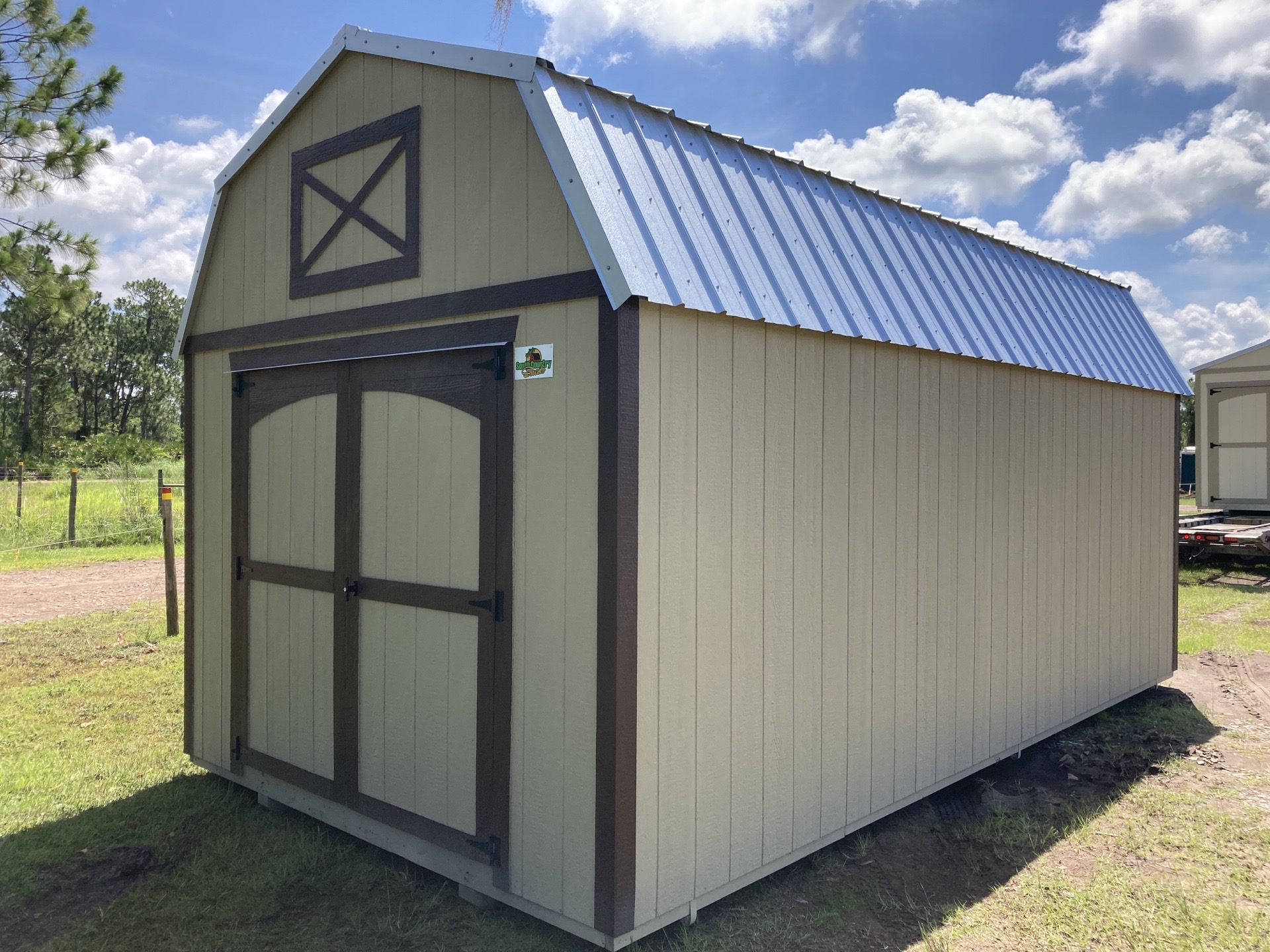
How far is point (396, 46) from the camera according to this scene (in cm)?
377

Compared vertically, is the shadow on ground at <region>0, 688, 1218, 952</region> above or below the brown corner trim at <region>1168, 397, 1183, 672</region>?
below

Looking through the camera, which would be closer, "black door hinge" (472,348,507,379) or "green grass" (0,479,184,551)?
"black door hinge" (472,348,507,379)

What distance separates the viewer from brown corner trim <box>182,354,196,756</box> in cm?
496

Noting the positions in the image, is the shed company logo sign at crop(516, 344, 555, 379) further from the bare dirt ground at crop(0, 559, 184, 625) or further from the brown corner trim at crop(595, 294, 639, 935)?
the bare dirt ground at crop(0, 559, 184, 625)

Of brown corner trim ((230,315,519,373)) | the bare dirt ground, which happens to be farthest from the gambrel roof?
the bare dirt ground

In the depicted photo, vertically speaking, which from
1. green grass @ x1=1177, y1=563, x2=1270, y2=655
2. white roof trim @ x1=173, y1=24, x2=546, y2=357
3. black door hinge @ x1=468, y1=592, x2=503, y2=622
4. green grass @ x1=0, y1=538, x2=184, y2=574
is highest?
white roof trim @ x1=173, y1=24, x2=546, y2=357

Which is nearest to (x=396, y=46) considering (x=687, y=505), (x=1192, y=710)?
(x=687, y=505)

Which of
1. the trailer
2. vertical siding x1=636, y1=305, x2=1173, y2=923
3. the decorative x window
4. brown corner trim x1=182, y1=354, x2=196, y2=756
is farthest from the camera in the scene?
the trailer

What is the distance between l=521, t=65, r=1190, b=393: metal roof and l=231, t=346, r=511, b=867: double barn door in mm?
777

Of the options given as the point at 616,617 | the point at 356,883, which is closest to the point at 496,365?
the point at 616,617

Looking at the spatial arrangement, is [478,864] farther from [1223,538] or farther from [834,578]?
[1223,538]

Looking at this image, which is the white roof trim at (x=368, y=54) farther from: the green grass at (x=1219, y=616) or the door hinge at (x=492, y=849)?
the green grass at (x=1219, y=616)

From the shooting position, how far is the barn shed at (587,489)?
3121mm

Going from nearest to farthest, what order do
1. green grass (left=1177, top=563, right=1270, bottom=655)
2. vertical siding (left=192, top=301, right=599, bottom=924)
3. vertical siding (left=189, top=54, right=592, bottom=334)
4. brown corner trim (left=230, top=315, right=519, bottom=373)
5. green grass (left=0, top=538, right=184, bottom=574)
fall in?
1. vertical siding (left=192, top=301, right=599, bottom=924)
2. vertical siding (left=189, top=54, right=592, bottom=334)
3. brown corner trim (left=230, top=315, right=519, bottom=373)
4. green grass (left=1177, top=563, right=1270, bottom=655)
5. green grass (left=0, top=538, right=184, bottom=574)
